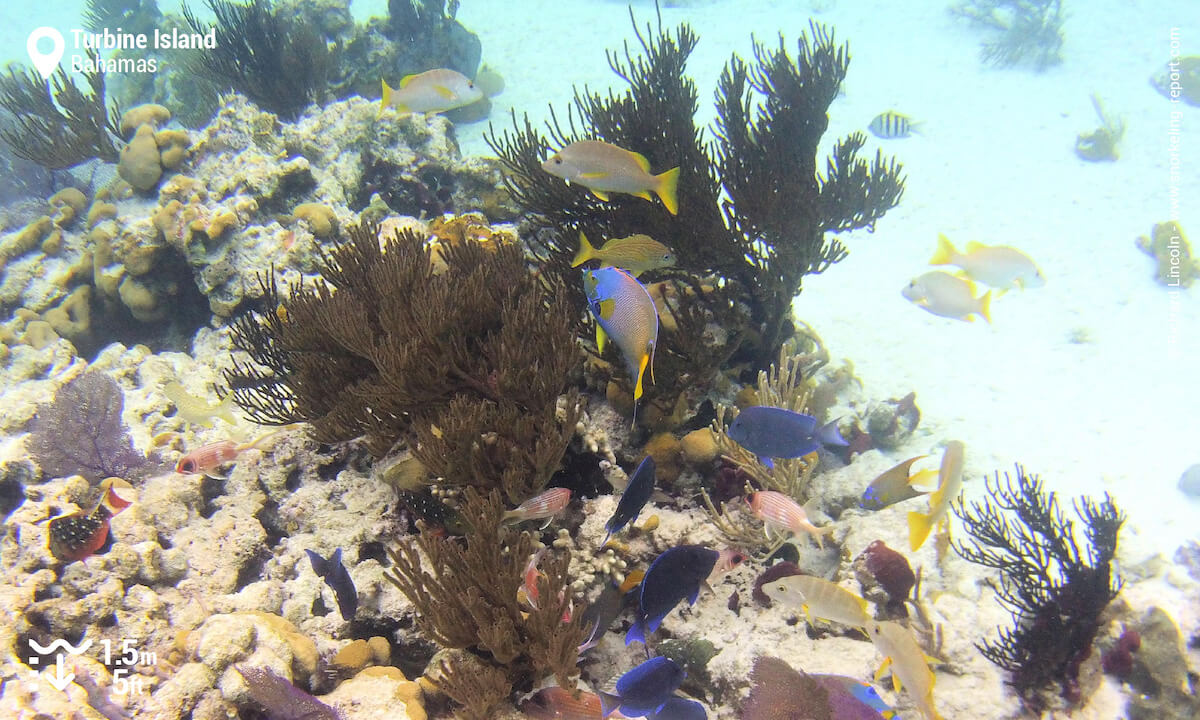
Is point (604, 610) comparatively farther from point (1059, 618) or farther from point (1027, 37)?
point (1027, 37)

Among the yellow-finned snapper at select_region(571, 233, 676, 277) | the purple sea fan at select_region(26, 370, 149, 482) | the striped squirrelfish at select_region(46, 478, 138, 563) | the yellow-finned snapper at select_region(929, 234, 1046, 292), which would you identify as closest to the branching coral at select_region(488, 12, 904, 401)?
the yellow-finned snapper at select_region(571, 233, 676, 277)

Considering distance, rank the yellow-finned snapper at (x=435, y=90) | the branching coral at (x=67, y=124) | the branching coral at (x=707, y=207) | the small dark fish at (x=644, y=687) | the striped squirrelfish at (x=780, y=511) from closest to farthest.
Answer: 1. the small dark fish at (x=644, y=687)
2. the striped squirrelfish at (x=780, y=511)
3. the branching coral at (x=707, y=207)
4. the yellow-finned snapper at (x=435, y=90)
5. the branching coral at (x=67, y=124)

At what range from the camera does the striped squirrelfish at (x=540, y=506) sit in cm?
247

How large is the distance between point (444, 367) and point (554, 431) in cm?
67

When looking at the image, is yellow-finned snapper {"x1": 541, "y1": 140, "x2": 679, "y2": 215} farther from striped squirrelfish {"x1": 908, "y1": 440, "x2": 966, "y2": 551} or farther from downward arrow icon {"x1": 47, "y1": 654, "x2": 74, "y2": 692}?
downward arrow icon {"x1": 47, "y1": 654, "x2": 74, "y2": 692}

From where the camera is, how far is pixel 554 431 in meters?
2.71

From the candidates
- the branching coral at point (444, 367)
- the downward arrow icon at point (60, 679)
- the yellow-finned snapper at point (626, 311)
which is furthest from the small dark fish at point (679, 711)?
the downward arrow icon at point (60, 679)

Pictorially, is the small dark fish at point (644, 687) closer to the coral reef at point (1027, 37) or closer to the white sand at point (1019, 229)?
the white sand at point (1019, 229)

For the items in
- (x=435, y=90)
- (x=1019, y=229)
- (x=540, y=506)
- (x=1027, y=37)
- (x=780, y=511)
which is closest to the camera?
(x=540, y=506)

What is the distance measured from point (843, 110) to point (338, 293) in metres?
17.3

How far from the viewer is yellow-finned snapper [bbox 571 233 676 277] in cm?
319

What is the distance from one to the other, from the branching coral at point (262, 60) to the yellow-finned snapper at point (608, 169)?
27.5ft

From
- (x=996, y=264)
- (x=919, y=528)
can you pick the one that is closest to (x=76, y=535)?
(x=919, y=528)

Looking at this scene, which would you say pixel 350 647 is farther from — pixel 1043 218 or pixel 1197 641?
pixel 1043 218
